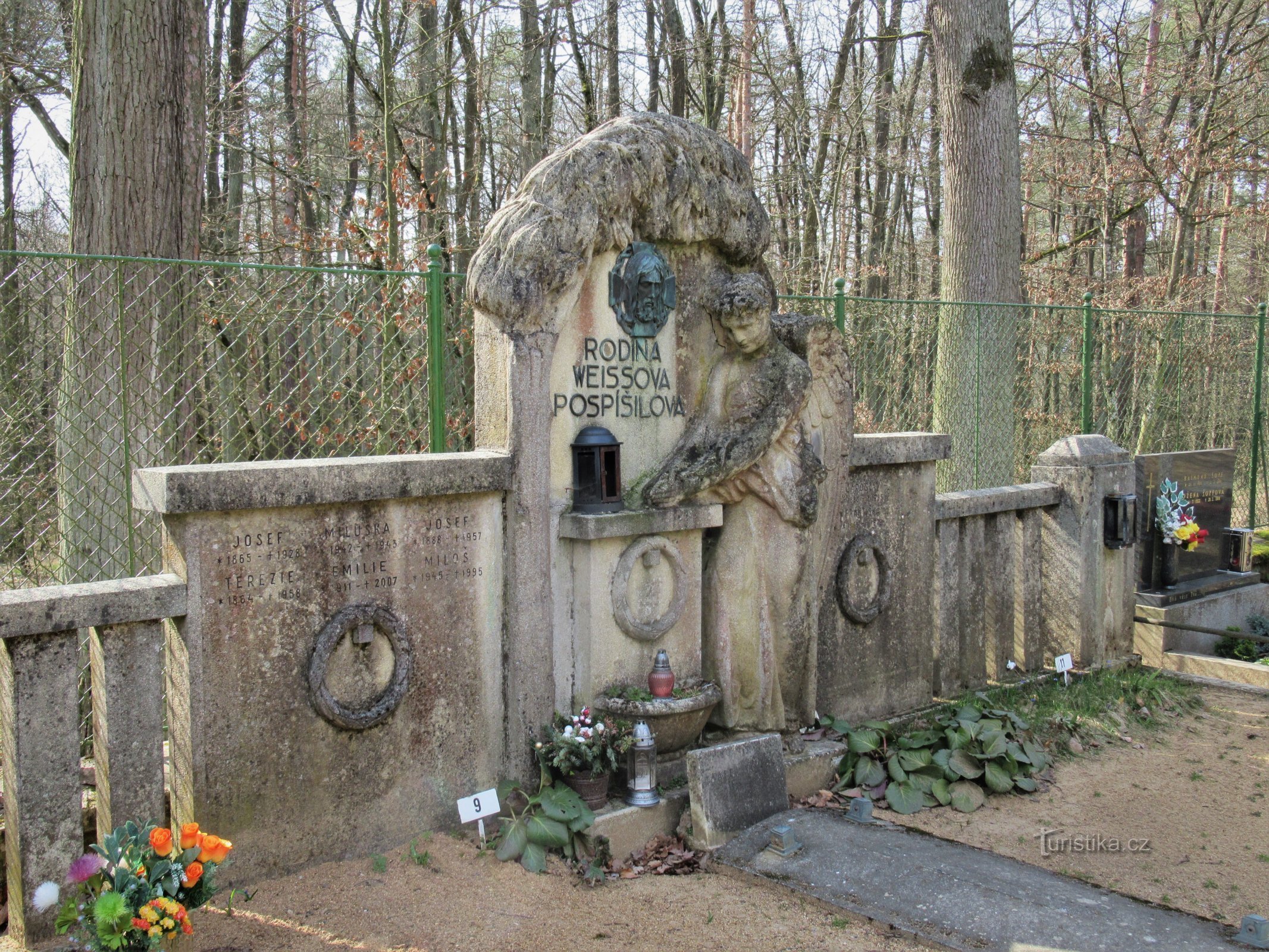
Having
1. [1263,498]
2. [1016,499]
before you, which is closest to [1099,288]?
[1263,498]

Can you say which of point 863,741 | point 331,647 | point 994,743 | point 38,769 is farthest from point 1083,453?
point 38,769

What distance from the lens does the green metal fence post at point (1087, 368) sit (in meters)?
8.09

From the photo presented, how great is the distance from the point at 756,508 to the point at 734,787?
1327mm

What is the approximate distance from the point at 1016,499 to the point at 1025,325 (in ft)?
16.6

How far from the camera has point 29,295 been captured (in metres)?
4.85

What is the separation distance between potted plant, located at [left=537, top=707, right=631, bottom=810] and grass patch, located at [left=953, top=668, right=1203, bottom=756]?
8.71ft

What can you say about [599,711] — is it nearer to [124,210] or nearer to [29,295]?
[29,295]

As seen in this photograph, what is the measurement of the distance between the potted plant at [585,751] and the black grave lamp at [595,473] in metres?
0.89

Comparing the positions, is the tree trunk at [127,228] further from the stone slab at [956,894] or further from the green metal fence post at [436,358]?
the stone slab at [956,894]

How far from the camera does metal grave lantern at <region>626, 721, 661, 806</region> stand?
4430mm

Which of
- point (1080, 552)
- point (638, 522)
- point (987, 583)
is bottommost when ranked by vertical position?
point (987, 583)

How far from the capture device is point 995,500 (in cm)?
684

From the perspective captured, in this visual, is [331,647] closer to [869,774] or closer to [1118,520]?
[869,774]

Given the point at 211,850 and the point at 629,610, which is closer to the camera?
the point at 211,850
